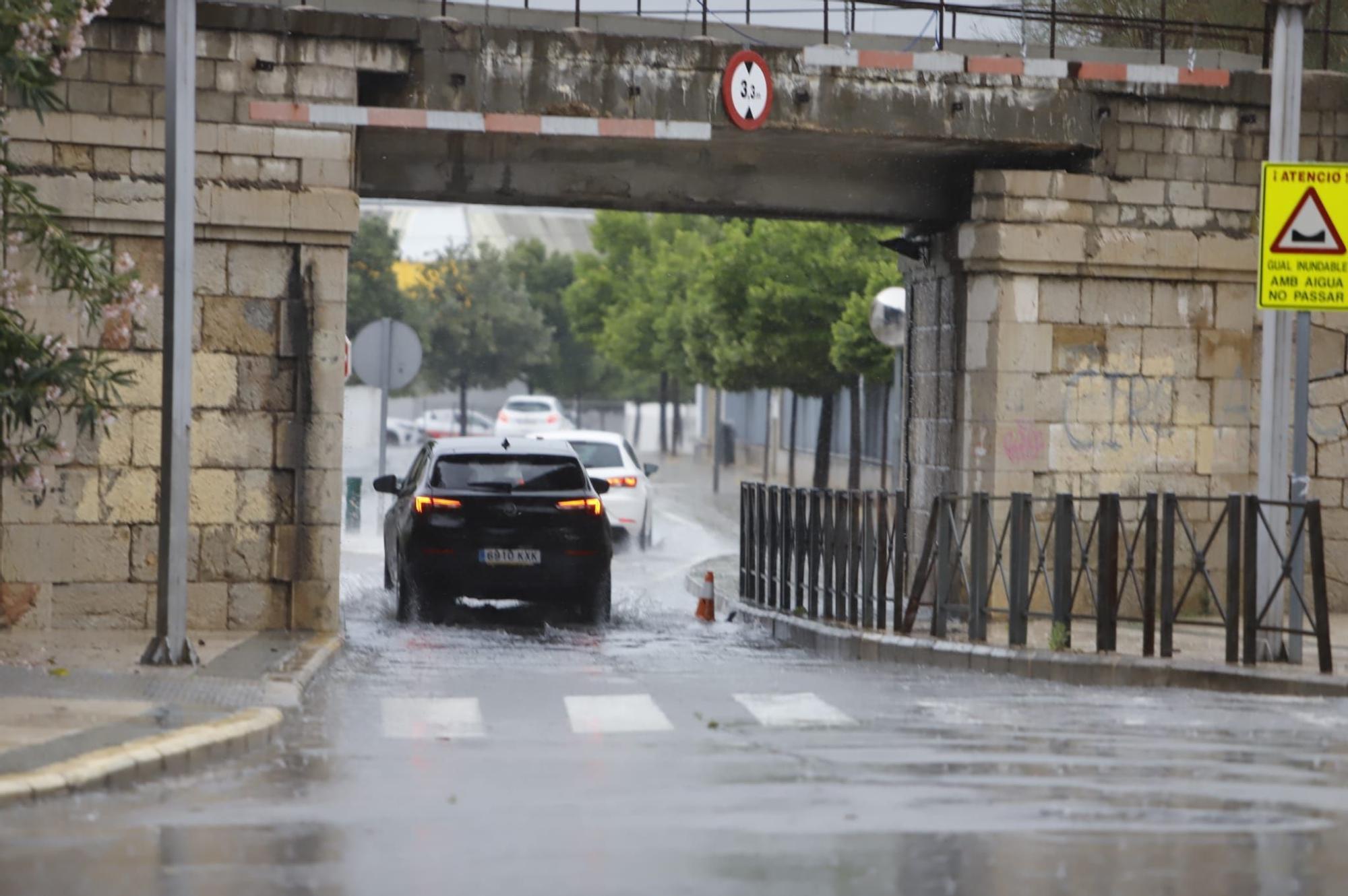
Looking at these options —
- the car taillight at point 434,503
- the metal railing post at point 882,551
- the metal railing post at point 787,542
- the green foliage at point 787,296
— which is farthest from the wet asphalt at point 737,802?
the green foliage at point 787,296

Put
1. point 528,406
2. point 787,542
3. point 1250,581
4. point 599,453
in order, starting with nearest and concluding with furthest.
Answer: point 1250,581
point 787,542
point 599,453
point 528,406

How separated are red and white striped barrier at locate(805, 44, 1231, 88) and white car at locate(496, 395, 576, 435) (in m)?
34.0

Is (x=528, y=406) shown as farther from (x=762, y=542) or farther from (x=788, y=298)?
(x=762, y=542)

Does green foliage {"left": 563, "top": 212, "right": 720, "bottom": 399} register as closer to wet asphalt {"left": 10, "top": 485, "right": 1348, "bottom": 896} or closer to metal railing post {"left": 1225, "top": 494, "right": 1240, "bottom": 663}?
metal railing post {"left": 1225, "top": 494, "right": 1240, "bottom": 663}

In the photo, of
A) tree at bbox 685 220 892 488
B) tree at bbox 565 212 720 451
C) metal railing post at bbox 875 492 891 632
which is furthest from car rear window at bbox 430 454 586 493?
tree at bbox 565 212 720 451

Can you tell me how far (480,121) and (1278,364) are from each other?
569 centimetres

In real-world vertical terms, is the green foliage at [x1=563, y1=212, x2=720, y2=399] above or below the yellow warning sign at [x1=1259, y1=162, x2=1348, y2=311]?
above

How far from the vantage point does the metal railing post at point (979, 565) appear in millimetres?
13969

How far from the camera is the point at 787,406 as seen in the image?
2250 inches

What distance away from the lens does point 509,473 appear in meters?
17.0

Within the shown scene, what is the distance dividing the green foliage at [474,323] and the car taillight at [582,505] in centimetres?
5403

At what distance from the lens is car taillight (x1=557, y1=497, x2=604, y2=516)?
1689 centimetres

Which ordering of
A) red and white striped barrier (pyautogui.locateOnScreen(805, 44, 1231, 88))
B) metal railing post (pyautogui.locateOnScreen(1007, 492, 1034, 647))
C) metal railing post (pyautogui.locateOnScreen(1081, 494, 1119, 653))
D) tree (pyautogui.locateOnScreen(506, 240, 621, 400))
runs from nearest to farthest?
metal railing post (pyautogui.locateOnScreen(1081, 494, 1119, 653))
metal railing post (pyautogui.locateOnScreen(1007, 492, 1034, 647))
red and white striped barrier (pyautogui.locateOnScreen(805, 44, 1231, 88))
tree (pyautogui.locateOnScreen(506, 240, 621, 400))

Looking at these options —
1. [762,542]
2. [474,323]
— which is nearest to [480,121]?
[762,542]
